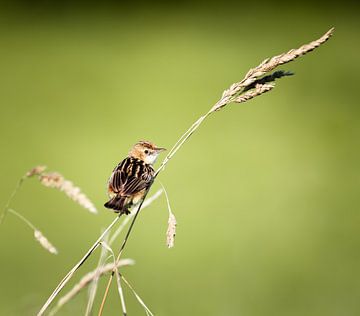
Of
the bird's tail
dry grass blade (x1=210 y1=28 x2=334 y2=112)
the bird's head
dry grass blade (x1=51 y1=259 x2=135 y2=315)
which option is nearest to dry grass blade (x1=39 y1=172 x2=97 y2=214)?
dry grass blade (x1=51 y1=259 x2=135 y2=315)

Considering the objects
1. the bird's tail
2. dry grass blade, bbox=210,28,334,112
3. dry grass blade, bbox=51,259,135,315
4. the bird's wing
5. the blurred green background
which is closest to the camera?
dry grass blade, bbox=51,259,135,315

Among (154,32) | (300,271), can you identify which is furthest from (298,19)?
(300,271)

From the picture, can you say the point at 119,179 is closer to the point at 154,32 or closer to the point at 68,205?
the point at 68,205

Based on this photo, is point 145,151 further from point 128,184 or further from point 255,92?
point 255,92

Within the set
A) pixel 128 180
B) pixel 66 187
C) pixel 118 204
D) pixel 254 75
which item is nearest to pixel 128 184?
pixel 128 180

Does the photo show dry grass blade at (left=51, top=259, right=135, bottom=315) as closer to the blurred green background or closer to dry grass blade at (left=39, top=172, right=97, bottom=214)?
dry grass blade at (left=39, top=172, right=97, bottom=214)

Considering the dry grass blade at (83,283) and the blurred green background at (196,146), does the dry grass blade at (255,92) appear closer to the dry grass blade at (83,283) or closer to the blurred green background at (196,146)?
the dry grass blade at (83,283)

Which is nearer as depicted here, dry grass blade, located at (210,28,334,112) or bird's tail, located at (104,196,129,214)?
dry grass blade, located at (210,28,334,112)
